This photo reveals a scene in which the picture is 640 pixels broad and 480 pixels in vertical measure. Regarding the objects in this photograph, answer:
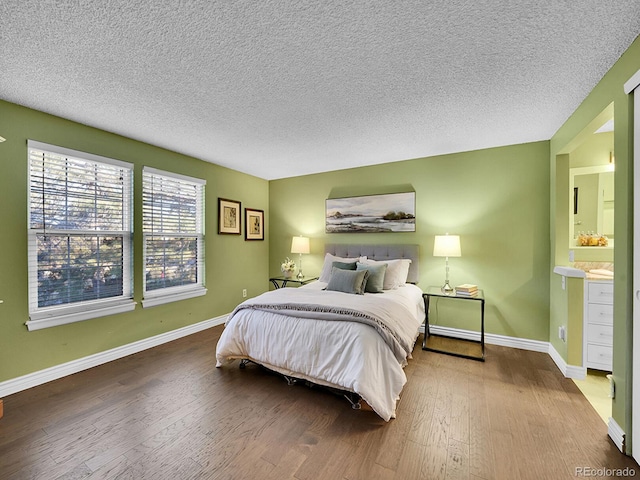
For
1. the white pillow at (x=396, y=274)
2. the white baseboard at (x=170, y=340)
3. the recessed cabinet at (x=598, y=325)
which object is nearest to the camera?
the white baseboard at (x=170, y=340)

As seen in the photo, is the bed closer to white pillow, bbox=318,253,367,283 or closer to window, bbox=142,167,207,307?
white pillow, bbox=318,253,367,283

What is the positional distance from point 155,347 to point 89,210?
5.72 feet

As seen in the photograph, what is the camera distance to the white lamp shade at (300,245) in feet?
15.2

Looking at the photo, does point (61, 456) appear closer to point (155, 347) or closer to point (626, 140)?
point (155, 347)

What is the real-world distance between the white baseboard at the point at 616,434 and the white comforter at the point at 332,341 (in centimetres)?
128

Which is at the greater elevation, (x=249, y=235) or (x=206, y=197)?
(x=206, y=197)

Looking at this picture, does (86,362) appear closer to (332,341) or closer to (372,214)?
(332,341)

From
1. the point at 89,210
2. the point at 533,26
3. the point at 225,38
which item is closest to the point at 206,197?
the point at 89,210

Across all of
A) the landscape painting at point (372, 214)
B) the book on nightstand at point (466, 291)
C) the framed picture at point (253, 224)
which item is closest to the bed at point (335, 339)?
the book on nightstand at point (466, 291)

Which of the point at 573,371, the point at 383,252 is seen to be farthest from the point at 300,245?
the point at 573,371

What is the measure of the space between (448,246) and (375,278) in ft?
3.22

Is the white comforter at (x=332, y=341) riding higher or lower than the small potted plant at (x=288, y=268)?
lower

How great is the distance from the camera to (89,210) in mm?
2904

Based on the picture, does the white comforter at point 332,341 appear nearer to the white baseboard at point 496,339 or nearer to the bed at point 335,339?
the bed at point 335,339
